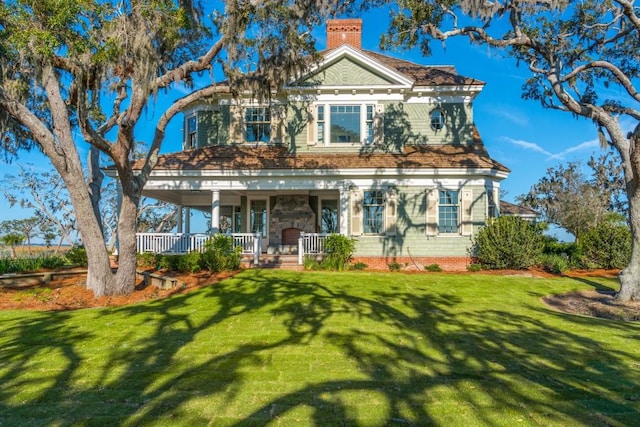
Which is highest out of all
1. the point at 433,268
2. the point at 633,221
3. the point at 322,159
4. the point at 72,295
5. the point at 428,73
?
the point at 428,73

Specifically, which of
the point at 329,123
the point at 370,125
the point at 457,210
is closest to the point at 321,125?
the point at 329,123

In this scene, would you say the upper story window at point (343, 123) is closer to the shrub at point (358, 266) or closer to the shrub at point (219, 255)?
the shrub at point (358, 266)

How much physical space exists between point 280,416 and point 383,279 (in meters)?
8.42

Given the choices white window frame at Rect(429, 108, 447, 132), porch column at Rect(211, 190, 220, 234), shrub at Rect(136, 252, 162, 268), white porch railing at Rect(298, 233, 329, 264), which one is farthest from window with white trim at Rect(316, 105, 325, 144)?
shrub at Rect(136, 252, 162, 268)

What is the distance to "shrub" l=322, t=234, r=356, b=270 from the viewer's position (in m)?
13.7

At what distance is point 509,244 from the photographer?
44.9ft

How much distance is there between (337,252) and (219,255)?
4.07 metres

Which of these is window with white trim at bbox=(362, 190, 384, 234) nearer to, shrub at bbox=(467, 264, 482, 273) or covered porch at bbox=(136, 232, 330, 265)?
covered porch at bbox=(136, 232, 330, 265)

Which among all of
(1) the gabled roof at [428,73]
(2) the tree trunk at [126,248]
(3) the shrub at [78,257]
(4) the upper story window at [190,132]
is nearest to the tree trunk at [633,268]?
(1) the gabled roof at [428,73]

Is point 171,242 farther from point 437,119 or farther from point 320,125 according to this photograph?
point 437,119

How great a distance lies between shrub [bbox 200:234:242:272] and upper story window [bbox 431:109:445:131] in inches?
378

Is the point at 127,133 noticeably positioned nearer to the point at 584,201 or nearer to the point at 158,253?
the point at 158,253

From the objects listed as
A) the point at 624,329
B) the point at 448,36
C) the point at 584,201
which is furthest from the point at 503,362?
the point at 584,201

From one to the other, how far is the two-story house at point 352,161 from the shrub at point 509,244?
765 mm
